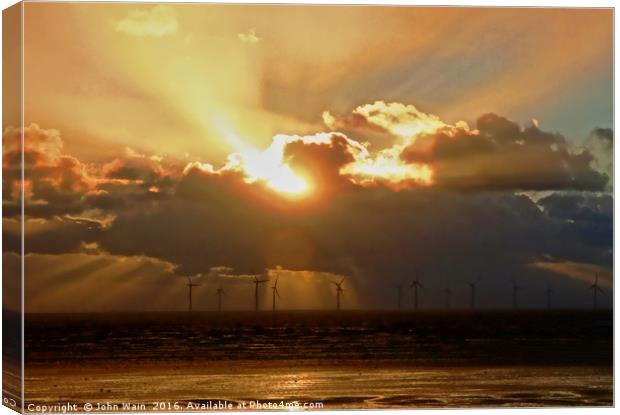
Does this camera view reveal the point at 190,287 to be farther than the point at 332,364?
No

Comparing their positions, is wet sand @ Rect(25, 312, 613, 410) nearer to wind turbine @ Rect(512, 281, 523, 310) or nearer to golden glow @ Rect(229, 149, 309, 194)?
wind turbine @ Rect(512, 281, 523, 310)

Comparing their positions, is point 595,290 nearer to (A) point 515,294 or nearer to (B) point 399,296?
(A) point 515,294

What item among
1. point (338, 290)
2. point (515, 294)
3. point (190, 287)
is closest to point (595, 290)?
point (515, 294)

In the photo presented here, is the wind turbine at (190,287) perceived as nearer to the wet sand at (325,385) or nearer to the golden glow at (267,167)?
the wet sand at (325,385)

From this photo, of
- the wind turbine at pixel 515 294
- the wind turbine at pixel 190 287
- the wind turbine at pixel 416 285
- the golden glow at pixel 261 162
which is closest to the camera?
the golden glow at pixel 261 162

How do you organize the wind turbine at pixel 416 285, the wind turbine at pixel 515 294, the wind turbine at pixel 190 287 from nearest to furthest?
1. the wind turbine at pixel 190 287
2. the wind turbine at pixel 416 285
3. the wind turbine at pixel 515 294

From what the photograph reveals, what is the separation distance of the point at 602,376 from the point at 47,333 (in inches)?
255

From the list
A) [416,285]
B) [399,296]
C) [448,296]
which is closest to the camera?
[416,285]

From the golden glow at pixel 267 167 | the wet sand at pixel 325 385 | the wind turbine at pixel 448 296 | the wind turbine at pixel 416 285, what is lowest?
the wet sand at pixel 325 385

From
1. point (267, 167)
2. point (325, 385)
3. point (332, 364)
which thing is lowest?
point (325, 385)

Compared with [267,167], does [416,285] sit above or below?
below

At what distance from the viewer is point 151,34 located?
18562 millimetres

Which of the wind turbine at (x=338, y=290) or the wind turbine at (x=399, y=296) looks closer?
the wind turbine at (x=338, y=290)

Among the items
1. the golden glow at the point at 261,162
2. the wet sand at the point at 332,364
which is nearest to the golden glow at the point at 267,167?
the golden glow at the point at 261,162
